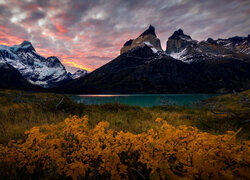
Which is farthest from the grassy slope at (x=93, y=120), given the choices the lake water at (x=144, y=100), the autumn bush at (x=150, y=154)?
the lake water at (x=144, y=100)

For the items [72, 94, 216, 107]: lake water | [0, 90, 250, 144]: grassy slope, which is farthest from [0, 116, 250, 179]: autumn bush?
[72, 94, 216, 107]: lake water

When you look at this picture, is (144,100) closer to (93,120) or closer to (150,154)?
(93,120)

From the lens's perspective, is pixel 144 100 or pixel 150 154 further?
pixel 144 100

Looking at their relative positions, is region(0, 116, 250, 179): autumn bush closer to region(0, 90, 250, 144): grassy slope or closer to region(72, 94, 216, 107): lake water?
region(0, 90, 250, 144): grassy slope

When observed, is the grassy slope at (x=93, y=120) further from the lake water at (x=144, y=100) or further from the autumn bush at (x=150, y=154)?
the lake water at (x=144, y=100)

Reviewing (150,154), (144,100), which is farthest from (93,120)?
(144,100)

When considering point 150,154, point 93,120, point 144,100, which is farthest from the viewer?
point 144,100

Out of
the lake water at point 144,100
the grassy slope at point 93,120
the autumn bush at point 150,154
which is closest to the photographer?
the autumn bush at point 150,154

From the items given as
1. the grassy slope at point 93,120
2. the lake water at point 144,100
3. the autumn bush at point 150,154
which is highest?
the autumn bush at point 150,154

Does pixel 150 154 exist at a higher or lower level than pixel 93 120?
higher

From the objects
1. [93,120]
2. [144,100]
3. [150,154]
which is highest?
[150,154]

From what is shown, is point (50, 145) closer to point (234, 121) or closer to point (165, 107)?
point (234, 121)

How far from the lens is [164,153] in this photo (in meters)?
2.07

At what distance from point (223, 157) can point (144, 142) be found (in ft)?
3.59
